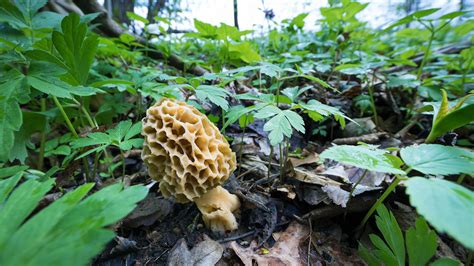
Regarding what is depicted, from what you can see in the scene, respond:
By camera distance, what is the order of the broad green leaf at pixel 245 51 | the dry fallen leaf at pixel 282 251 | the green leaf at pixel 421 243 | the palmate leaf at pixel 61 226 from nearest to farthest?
the palmate leaf at pixel 61 226 < the green leaf at pixel 421 243 < the dry fallen leaf at pixel 282 251 < the broad green leaf at pixel 245 51

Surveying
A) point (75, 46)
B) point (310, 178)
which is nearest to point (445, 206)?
point (310, 178)

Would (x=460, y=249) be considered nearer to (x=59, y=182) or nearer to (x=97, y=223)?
(x=97, y=223)

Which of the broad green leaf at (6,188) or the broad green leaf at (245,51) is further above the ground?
the broad green leaf at (245,51)

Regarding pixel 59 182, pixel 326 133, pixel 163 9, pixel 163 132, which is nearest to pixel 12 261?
pixel 163 132

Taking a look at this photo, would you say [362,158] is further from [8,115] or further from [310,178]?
[8,115]

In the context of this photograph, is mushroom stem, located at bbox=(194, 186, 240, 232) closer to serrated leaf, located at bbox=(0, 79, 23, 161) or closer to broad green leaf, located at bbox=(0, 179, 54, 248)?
broad green leaf, located at bbox=(0, 179, 54, 248)

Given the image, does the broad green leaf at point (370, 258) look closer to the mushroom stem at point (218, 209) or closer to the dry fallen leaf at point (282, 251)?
the dry fallen leaf at point (282, 251)

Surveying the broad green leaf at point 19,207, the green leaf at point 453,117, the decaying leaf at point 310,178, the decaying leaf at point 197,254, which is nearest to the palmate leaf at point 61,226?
the broad green leaf at point 19,207
